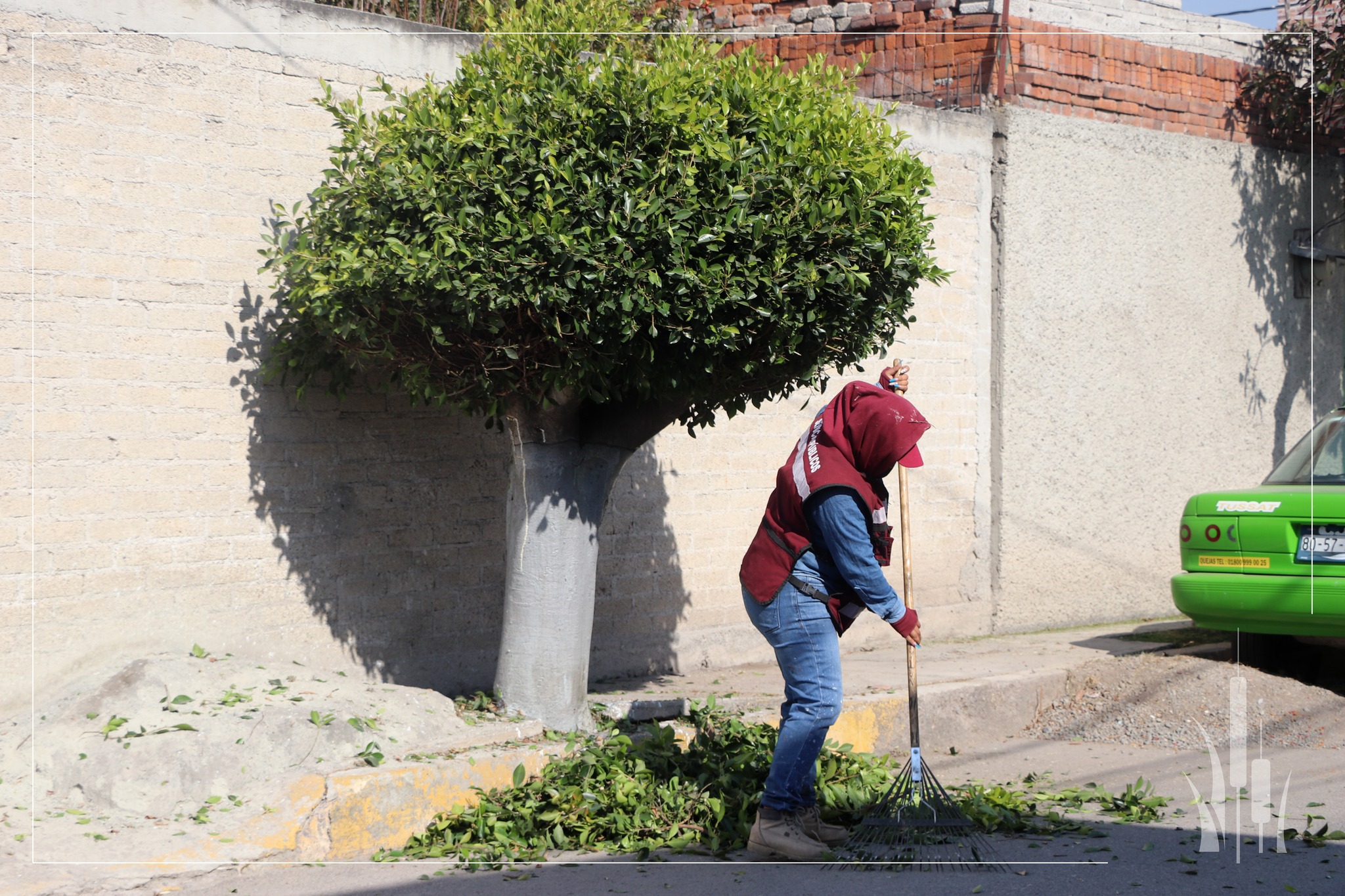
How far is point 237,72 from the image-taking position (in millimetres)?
5883

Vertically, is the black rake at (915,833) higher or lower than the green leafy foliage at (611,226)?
lower

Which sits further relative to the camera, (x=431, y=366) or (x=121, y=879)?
(x=431, y=366)

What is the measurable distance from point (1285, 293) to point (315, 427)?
908 centimetres

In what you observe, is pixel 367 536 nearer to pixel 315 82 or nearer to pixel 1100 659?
pixel 315 82

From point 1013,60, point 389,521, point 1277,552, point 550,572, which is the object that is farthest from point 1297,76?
point 389,521

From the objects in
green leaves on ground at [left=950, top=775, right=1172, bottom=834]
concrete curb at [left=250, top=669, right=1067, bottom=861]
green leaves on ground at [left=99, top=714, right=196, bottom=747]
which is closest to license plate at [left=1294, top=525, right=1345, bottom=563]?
green leaves on ground at [left=950, top=775, right=1172, bottom=834]

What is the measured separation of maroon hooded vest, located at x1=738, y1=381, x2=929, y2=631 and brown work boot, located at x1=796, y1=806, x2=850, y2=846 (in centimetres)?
71

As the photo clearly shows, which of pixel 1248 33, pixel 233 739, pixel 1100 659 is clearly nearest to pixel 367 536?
pixel 233 739

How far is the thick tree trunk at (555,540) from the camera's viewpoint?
563 cm

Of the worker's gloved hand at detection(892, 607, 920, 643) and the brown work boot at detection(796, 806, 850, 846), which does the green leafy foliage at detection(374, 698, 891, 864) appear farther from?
the worker's gloved hand at detection(892, 607, 920, 643)

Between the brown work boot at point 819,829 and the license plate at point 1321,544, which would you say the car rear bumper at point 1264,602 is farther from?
the brown work boot at point 819,829

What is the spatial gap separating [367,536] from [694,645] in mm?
2277

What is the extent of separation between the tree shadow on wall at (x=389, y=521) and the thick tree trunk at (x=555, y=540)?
2.93 ft

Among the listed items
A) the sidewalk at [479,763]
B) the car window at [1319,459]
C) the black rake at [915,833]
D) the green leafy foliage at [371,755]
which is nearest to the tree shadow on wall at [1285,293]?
the car window at [1319,459]
